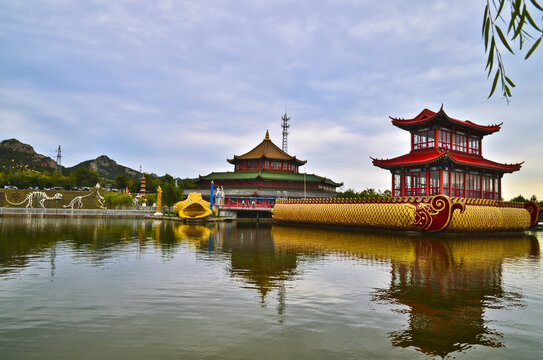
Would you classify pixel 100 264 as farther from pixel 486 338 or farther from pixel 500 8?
pixel 500 8

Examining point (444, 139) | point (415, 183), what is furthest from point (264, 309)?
point (444, 139)

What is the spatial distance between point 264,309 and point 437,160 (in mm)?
26568

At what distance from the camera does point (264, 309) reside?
289 inches

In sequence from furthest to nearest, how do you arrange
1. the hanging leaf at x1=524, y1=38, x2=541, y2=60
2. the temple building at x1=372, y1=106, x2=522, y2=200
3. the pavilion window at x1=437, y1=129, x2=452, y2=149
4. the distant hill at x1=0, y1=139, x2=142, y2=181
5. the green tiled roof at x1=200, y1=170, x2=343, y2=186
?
the distant hill at x1=0, y1=139, x2=142, y2=181 → the green tiled roof at x1=200, y1=170, x2=343, y2=186 → the pavilion window at x1=437, y1=129, x2=452, y2=149 → the temple building at x1=372, y1=106, x2=522, y2=200 → the hanging leaf at x1=524, y1=38, x2=541, y2=60

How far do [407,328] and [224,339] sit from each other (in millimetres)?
3236

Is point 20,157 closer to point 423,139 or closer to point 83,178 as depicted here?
point 83,178

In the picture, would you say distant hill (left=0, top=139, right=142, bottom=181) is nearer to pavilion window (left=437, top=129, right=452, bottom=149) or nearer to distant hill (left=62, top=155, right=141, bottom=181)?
distant hill (left=62, top=155, right=141, bottom=181)

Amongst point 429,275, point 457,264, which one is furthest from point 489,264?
point 429,275

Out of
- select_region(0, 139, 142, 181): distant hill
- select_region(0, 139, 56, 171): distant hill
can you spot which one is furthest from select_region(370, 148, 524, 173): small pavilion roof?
select_region(0, 139, 56, 171): distant hill

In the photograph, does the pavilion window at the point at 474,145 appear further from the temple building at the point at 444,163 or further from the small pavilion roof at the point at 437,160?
the small pavilion roof at the point at 437,160

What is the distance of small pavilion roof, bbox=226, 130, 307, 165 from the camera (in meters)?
64.3

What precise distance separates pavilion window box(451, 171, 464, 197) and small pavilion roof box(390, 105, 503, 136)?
4.66 metres

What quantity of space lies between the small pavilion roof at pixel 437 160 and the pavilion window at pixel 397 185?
1.17m

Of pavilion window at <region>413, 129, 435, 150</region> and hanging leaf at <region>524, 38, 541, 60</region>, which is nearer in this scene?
hanging leaf at <region>524, 38, 541, 60</region>
